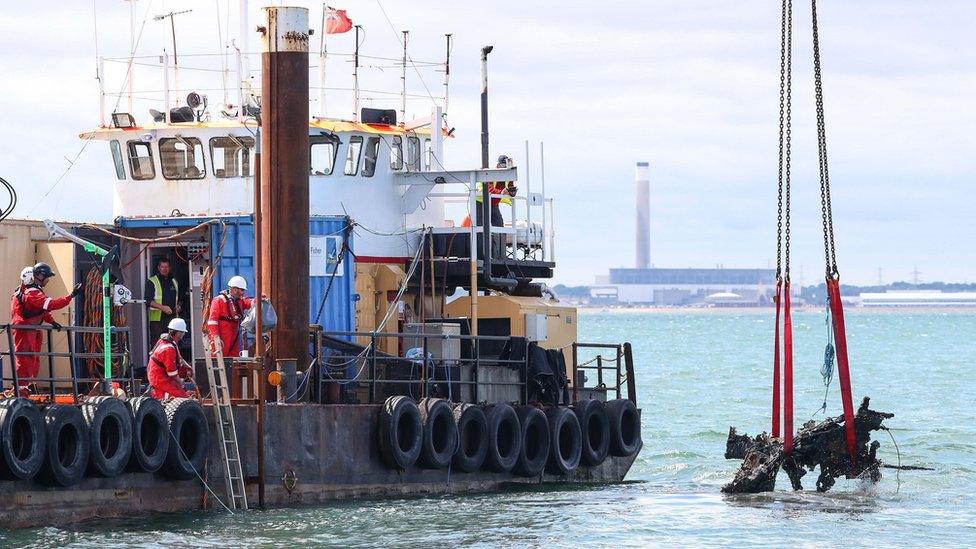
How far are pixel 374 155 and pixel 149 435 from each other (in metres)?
6.30

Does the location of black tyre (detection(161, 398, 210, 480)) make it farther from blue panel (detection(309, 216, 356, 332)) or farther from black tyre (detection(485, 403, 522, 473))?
black tyre (detection(485, 403, 522, 473))

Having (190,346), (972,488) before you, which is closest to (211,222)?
(190,346)

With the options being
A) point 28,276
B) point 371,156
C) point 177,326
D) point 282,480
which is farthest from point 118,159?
point 282,480

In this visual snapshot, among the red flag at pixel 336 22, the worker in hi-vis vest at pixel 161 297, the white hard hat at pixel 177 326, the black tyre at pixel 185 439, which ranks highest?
the red flag at pixel 336 22

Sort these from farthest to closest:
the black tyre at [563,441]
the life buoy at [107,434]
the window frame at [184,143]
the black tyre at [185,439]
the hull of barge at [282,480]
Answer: the black tyre at [563,441] < the window frame at [184,143] < the black tyre at [185,439] < the life buoy at [107,434] < the hull of barge at [282,480]

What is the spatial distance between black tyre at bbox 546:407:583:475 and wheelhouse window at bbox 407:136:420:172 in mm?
3787

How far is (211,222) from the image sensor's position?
755 inches

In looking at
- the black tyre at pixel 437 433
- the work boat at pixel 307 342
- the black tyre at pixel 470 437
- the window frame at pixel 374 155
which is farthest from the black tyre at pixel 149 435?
the window frame at pixel 374 155

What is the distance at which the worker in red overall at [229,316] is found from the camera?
17.3m

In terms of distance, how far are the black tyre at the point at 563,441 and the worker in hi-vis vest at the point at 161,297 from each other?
15.9 ft

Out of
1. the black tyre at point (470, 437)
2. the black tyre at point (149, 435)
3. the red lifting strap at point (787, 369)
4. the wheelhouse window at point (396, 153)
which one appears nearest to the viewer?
the black tyre at point (149, 435)

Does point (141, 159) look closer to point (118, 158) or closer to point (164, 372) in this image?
point (118, 158)

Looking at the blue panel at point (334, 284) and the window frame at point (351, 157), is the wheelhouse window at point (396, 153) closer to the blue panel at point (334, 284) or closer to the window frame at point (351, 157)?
the window frame at point (351, 157)

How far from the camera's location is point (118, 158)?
2078 cm
